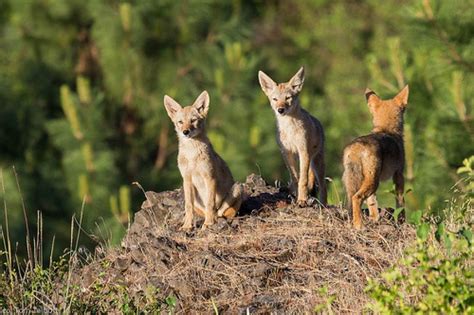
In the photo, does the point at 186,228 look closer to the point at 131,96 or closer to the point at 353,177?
the point at 353,177

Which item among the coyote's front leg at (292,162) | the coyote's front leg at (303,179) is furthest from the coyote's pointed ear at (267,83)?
the coyote's front leg at (303,179)

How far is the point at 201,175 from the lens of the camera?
10.1m

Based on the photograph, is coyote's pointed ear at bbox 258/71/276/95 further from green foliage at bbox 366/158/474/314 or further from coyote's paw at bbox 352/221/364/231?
green foliage at bbox 366/158/474/314

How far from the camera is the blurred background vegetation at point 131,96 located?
19266 millimetres

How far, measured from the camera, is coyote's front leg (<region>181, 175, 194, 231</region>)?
395 inches

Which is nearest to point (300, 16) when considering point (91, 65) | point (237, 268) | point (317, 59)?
point (317, 59)

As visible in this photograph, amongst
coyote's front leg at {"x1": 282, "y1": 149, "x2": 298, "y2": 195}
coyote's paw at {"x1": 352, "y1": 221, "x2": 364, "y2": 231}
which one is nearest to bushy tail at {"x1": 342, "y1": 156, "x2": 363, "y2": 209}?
coyote's paw at {"x1": 352, "y1": 221, "x2": 364, "y2": 231}

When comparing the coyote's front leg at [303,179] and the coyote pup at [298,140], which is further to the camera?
the coyote pup at [298,140]

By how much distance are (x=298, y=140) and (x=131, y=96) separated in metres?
12.5

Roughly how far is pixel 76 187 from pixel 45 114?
2.27m

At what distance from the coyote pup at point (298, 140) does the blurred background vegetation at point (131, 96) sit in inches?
259

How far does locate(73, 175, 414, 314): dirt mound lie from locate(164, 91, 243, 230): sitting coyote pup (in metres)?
0.23

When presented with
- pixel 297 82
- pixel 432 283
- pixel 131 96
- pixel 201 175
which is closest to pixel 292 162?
pixel 297 82

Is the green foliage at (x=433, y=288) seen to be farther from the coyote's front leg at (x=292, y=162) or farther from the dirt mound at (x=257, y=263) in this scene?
the coyote's front leg at (x=292, y=162)
